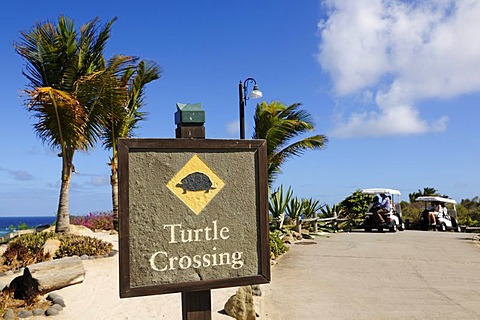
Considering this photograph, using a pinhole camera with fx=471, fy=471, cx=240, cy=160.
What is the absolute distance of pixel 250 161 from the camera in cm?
400

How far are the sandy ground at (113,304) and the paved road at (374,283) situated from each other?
83 centimetres

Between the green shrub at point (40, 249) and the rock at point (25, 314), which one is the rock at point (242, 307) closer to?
the rock at point (25, 314)

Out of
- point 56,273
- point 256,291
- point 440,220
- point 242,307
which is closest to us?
point 242,307

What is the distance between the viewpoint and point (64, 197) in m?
13.8

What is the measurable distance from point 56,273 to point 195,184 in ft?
17.2

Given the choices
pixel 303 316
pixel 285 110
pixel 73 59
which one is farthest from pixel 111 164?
pixel 303 316

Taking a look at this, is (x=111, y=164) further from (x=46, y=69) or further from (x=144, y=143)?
(x=144, y=143)

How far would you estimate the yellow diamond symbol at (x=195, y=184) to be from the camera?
373cm

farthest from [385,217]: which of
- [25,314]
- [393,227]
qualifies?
[25,314]

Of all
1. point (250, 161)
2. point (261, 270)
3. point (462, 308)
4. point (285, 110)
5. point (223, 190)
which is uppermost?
point (285, 110)

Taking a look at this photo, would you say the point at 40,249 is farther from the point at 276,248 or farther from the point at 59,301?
the point at 276,248

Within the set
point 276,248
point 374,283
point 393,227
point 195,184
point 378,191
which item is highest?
point 378,191

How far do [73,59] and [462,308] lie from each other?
39.3 ft

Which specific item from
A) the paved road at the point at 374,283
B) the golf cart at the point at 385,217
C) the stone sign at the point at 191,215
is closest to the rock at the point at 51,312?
the paved road at the point at 374,283
